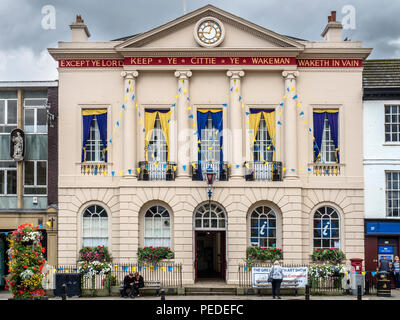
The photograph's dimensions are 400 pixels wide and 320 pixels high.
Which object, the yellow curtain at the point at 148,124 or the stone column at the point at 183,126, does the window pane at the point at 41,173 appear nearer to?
the yellow curtain at the point at 148,124

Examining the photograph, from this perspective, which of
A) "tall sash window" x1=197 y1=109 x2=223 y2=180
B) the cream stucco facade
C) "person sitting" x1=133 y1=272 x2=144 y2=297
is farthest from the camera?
"tall sash window" x1=197 y1=109 x2=223 y2=180

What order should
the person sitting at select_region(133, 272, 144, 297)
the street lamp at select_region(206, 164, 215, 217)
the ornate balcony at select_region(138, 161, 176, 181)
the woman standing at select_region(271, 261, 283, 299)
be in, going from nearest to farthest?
the woman standing at select_region(271, 261, 283, 299) → the person sitting at select_region(133, 272, 144, 297) → the street lamp at select_region(206, 164, 215, 217) → the ornate balcony at select_region(138, 161, 176, 181)

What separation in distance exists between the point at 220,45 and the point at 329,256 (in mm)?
11361

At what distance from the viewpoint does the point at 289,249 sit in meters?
25.5

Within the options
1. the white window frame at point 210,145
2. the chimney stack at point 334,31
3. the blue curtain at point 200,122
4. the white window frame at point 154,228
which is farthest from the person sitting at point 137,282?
the chimney stack at point 334,31

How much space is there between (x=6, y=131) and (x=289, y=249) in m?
15.2

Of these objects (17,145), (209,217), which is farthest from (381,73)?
(17,145)

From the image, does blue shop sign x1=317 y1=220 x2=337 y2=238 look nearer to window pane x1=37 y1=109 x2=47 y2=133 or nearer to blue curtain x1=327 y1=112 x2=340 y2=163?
blue curtain x1=327 y1=112 x2=340 y2=163

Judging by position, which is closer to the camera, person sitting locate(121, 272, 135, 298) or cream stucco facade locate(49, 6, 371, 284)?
person sitting locate(121, 272, 135, 298)

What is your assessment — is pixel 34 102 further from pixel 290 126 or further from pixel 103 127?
pixel 290 126

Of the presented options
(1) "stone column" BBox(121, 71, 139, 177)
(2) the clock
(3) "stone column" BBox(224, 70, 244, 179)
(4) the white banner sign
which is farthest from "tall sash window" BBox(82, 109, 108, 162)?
(4) the white banner sign

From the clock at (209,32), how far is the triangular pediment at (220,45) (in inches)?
8.5

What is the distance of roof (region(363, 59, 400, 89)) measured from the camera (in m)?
26.5

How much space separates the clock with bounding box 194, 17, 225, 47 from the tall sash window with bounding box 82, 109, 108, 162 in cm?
588
